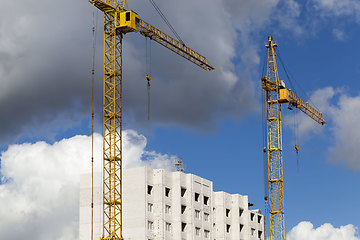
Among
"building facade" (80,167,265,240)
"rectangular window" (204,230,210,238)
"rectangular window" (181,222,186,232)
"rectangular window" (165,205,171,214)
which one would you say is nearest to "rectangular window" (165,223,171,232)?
"building facade" (80,167,265,240)

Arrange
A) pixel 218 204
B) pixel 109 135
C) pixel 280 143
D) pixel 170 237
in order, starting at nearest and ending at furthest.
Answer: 1. pixel 109 135
2. pixel 170 237
3. pixel 218 204
4. pixel 280 143

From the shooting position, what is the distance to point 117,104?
143375 mm

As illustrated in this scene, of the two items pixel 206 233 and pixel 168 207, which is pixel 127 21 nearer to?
pixel 168 207

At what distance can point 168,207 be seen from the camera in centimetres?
15250

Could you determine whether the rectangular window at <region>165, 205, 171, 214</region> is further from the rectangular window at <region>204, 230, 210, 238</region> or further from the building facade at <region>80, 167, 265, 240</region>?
the rectangular window at <region>204, 230, 210, 238</region>

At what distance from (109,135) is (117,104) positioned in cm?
664

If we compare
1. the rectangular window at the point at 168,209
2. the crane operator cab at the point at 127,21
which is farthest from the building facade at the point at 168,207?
the crane operator cab at the point at 127,21

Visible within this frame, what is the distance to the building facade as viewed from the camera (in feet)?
480

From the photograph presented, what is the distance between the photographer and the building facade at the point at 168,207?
Result: 146 metres

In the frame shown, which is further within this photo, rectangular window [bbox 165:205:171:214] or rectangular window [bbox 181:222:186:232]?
rectangular window [bbox 181:222:186:232]

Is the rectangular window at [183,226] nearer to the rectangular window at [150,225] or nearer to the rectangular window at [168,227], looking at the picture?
the rectangular window at [168,227]

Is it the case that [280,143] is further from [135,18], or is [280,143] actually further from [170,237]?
[135,18]

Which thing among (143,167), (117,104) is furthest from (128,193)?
(117,104)

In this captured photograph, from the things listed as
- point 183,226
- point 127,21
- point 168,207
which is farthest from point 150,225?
point 127,21
